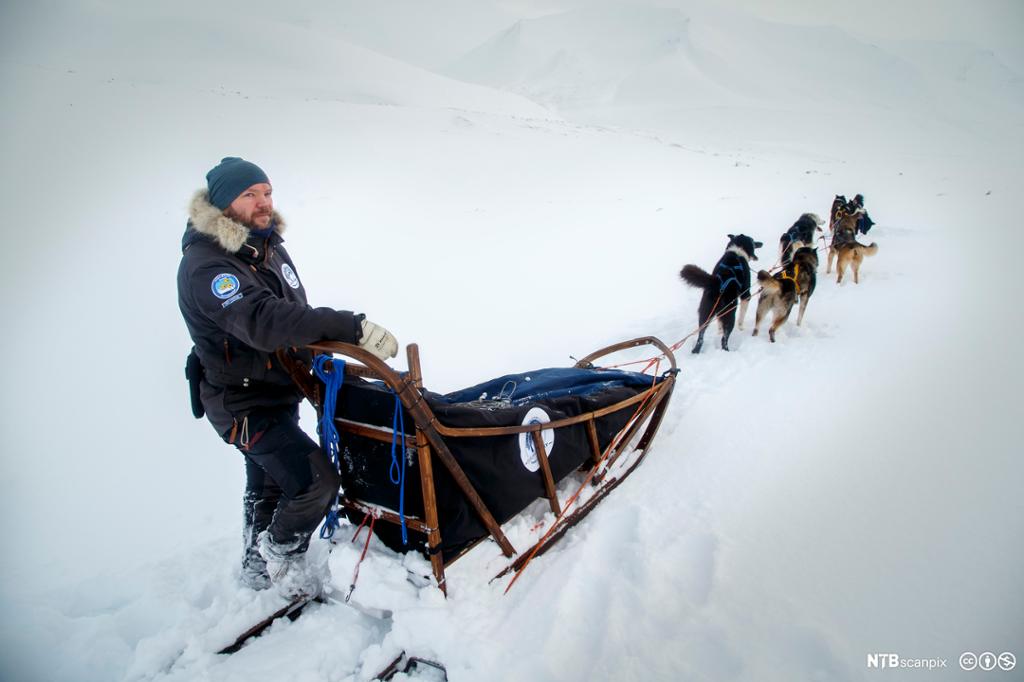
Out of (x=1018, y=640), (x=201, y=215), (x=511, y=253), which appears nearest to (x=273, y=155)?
(x=511, y=253)

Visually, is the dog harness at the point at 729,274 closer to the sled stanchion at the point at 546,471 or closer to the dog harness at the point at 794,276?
the dog harness at the point at 794,276

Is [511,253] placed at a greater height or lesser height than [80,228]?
lesser

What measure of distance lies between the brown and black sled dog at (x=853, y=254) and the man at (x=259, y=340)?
21.6 ft

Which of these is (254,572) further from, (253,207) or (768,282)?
(768,282)

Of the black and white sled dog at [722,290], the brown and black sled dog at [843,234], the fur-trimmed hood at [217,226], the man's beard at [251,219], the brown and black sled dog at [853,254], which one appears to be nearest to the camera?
the fur-trimmed hood at [217,226]

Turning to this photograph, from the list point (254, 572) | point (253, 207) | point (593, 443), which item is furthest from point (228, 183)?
point (593, 443)

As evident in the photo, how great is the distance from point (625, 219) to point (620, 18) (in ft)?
278

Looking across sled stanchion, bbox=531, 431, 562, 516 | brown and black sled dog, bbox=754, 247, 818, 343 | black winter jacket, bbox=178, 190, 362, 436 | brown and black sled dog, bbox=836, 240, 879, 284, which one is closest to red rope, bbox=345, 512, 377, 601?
black winter jacket, bbox=178, 190, 362, 436

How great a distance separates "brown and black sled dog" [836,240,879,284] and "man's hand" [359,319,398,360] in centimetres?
659

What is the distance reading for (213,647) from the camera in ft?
6.27

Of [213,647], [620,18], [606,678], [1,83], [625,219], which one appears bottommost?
[606,678]

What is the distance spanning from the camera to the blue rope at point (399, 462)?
186cm

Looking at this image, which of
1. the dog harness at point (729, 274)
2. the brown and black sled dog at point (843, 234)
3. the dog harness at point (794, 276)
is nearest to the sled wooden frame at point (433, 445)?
the dog harness at point (729, 274)

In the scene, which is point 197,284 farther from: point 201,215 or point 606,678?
point 606,678
